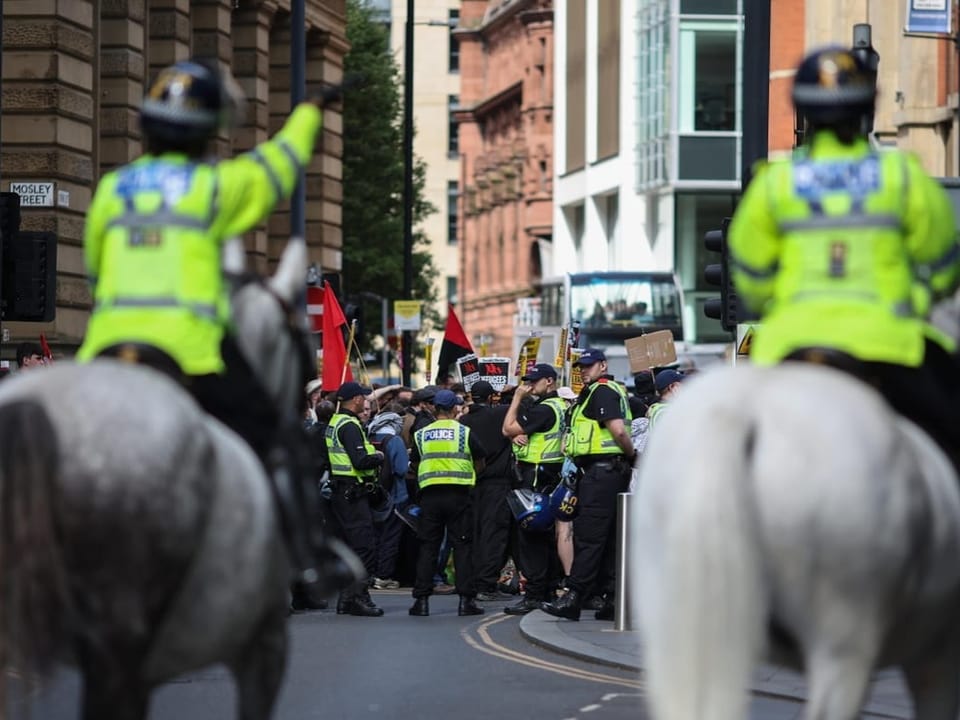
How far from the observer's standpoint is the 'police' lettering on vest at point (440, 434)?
21.8 m

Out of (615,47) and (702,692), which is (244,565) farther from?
(615,47)

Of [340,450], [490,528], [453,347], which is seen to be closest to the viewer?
[340,450]

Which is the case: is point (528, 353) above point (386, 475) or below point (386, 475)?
above

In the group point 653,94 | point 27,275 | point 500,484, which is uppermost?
point 653,94

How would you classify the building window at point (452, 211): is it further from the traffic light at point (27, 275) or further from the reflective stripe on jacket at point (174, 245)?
the reflective stripe on jacket at point (174, 245)

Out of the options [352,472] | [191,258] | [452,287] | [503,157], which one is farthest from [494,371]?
[452,287]

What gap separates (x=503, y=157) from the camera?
12075cm

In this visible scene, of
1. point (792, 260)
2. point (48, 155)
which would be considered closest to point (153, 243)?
point (792, 260)

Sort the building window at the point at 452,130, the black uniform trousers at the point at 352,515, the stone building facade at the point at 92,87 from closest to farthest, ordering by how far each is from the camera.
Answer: the black uniform trousers at the point at 352,515 → the stone building facade at the point at 92,87 → the building window at the point at 452,130

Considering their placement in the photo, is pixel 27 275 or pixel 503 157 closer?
pixel 27 275

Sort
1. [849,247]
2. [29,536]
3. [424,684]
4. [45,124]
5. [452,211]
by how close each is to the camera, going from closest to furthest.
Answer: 1. [29,536]
2. [849,247]
3. [424,684]
4. [45,124]
5. [452,211]

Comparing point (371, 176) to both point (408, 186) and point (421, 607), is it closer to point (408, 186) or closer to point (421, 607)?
point (408, 186)

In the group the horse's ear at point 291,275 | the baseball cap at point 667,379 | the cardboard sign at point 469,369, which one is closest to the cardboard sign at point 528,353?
the cardboard sign at point 469,369

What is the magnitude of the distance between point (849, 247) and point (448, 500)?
559 inches
